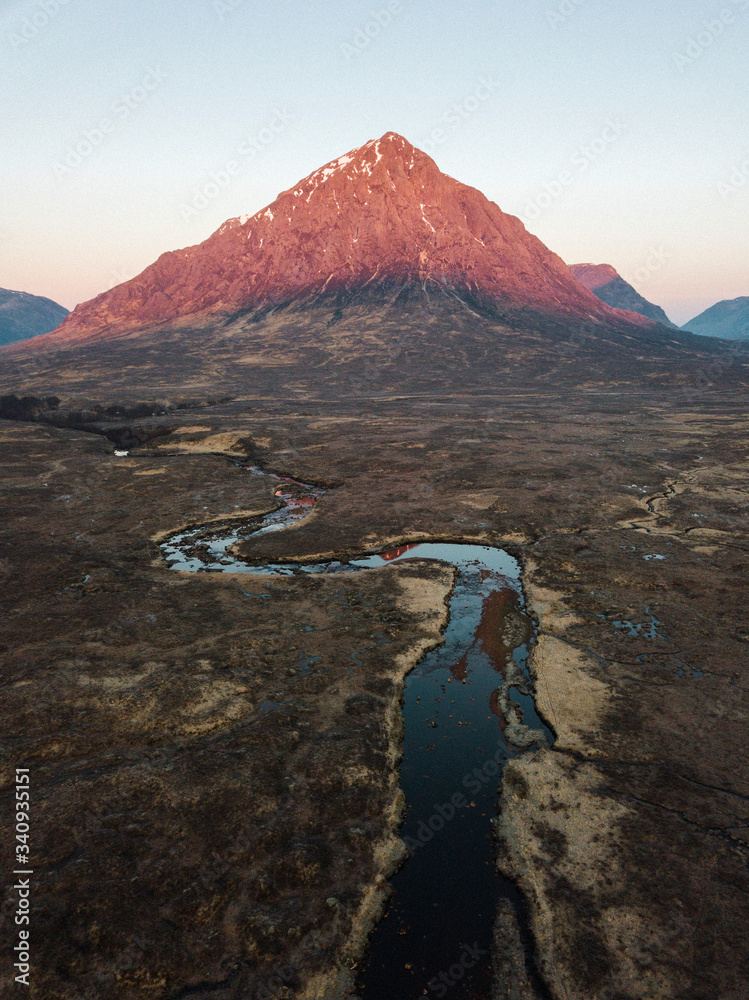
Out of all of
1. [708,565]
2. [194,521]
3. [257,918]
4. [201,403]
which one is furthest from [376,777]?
[201,403]

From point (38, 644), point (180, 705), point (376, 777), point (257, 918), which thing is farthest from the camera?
point (38, 644)

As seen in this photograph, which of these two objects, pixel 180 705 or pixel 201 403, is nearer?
pixel 180 705

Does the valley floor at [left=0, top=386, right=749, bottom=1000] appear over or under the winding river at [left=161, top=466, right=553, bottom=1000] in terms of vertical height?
over

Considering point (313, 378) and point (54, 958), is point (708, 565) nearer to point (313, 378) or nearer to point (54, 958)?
point (54, 958)

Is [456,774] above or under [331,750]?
under

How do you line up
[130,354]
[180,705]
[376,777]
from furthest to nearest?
[130,354]
[180,705]
[376,777]

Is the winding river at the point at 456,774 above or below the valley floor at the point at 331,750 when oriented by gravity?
below

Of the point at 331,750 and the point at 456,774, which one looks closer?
the point at 456,774
